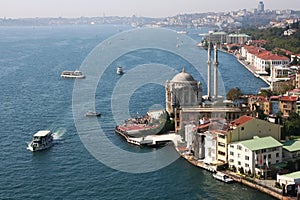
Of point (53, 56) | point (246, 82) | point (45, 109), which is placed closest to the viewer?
point (45, 109)

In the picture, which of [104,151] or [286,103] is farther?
[286,103]

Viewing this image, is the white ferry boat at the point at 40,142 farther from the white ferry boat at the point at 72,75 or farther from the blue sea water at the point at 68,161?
the white ferry boat at the point at 72,75

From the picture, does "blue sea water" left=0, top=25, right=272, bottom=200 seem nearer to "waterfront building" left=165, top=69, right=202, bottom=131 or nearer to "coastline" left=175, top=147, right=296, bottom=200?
"coastline" left=175, top=147, right=296, bottom=200

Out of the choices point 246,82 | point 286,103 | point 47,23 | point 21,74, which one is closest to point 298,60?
point 246,82

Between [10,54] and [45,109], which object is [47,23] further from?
[45,109]

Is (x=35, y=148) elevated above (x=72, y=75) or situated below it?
below

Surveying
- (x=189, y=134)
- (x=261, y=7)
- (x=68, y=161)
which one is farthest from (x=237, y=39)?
(x=261, y=7)

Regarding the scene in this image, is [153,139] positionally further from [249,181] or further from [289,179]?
Result: [289,179]
